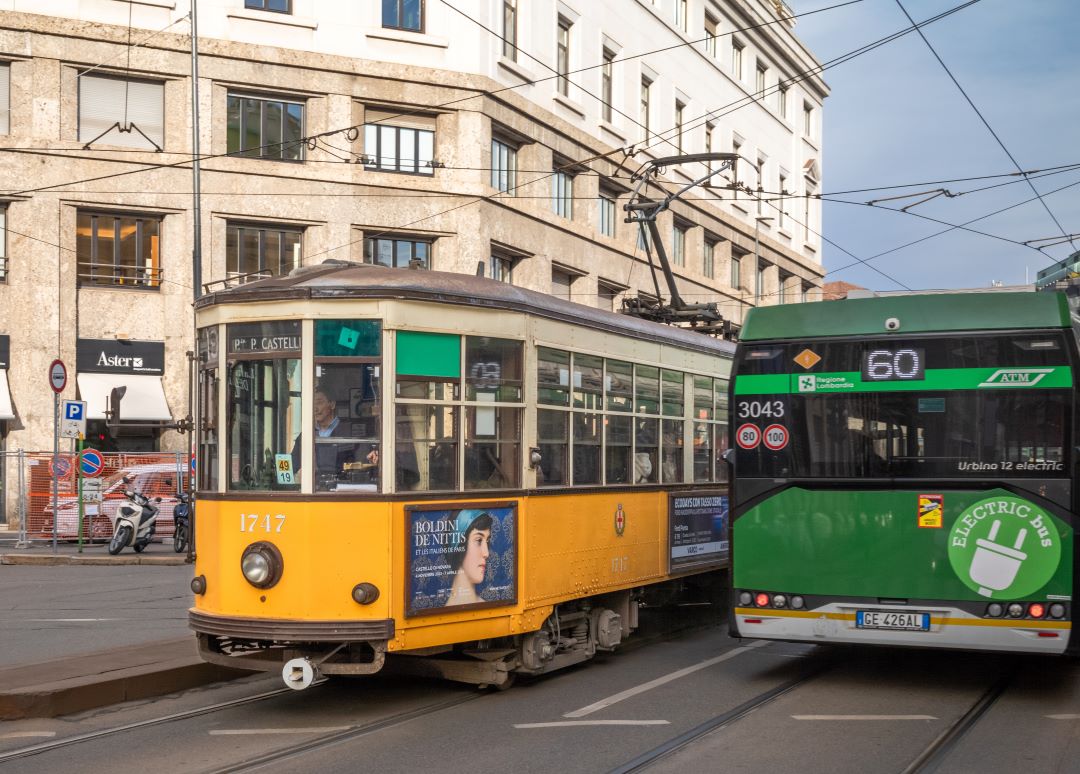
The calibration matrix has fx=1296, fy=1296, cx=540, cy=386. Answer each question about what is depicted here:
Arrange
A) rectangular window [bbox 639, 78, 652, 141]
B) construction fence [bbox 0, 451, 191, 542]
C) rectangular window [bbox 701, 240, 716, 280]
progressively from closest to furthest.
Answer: construction fence [bbox 0, 451, 191, 542]
rectangular window [bbox 639, 78, 652, 141]
rectangular window [bbox 701, 240, 716, 280]

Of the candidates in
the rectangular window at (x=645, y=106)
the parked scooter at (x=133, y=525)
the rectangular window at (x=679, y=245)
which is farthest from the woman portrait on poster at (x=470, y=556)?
the rectangular window at (x=679, y=245)

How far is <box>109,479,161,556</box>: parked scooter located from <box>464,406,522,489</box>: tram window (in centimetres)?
1551

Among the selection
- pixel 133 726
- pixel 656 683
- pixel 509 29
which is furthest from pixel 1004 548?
pixel 509 29

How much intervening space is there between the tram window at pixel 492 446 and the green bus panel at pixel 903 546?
5.80 feet

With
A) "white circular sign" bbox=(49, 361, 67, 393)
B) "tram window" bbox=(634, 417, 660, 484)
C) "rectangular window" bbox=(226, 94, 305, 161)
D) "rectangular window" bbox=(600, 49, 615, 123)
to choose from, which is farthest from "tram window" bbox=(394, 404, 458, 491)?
"rectangular window" bbox=(600, 49, 615, 123)

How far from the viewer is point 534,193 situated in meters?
32.0

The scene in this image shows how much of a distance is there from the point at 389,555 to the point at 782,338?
3.42 m

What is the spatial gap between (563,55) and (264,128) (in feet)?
27.8

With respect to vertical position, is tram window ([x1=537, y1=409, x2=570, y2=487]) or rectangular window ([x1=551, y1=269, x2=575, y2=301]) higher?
rectangular window ([x1=551, y1=269, x2=575, y2=301])

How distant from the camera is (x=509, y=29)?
31.1m

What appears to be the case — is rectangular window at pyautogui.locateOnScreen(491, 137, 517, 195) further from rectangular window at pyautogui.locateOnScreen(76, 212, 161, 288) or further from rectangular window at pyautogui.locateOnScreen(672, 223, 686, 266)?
rectangular window at pyautogui.locateOnScreen(672, 223, 686, 266)

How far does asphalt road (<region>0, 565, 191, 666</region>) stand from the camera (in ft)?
37.5

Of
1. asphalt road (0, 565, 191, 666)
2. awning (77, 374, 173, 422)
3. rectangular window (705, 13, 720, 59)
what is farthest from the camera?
rectangular window (705, 13, 720, 59)

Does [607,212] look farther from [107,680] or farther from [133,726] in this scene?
[133,726]
